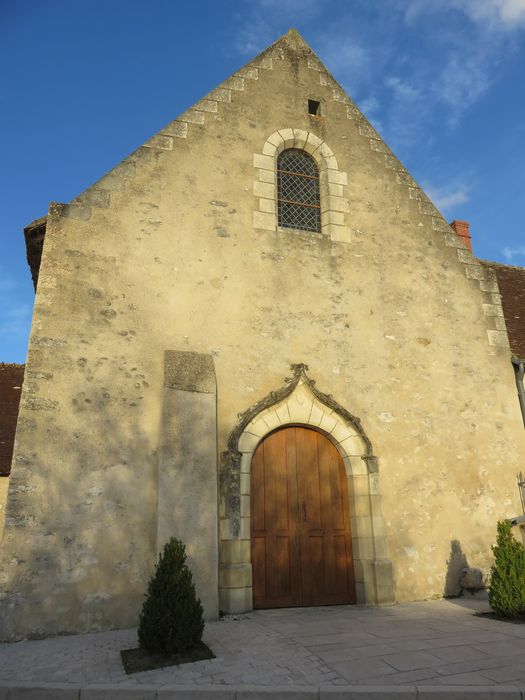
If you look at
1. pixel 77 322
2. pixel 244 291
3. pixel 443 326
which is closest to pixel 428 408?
pixel 443 326

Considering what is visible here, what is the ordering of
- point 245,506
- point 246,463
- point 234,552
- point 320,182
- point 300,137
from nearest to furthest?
point 234,552, point 245,506, point 246,463, point 300,137, point 320,182

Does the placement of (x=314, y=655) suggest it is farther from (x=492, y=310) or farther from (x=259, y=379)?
(x=492, y=310)

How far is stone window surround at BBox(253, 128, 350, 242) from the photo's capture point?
313 inches

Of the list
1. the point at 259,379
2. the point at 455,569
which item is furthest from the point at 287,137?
the point at 455,569

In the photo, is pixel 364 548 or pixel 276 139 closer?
pixel 364 548

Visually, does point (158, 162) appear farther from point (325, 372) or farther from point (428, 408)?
Answer: point (428, 408)

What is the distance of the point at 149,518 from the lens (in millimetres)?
5996

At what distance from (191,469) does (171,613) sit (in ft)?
6.18

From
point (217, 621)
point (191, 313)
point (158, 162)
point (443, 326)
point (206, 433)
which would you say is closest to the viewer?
point (217, 621)

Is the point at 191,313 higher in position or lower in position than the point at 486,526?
higher

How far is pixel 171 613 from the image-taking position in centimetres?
434

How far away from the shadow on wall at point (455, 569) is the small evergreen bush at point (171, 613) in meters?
3.99

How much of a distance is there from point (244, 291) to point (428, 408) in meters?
3.16

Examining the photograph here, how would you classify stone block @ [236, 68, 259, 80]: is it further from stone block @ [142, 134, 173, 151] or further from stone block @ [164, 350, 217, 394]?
stone block @ [164, 350, 217, 394]
